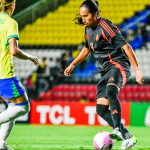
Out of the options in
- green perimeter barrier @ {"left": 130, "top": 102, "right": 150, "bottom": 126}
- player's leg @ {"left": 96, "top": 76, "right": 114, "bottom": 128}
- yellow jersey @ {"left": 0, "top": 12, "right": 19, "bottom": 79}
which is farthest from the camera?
green perimeter barrier @ {"left": 130, "top": 102, "right": 150, "bottom": 126}

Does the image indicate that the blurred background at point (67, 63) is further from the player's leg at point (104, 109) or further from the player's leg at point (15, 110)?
the player's leg at point (15, 110)

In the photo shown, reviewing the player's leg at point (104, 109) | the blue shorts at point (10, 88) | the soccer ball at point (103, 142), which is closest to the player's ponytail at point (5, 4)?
the blue shorts at point (10, 88)

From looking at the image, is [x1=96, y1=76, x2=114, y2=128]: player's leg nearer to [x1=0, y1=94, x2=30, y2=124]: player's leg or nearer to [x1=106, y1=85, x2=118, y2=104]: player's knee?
[x1=106, y1=85, x2=118, y2=104]: player's knee

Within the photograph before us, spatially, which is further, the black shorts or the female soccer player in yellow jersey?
the black shorts

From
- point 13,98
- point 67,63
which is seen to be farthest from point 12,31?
point 67,63

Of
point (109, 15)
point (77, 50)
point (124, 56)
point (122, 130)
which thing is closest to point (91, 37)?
point (124, 56)

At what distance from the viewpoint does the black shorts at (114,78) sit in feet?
25.0

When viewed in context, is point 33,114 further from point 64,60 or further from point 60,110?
point 64,60

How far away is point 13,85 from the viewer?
707cm

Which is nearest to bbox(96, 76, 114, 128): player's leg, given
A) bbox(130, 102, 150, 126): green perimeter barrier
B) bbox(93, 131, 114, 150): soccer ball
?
bbox(93, 131, 114, 150): soccer ball

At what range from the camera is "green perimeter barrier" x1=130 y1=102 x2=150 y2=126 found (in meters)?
15.5

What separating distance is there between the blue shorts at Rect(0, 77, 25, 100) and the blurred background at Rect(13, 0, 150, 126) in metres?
8.69

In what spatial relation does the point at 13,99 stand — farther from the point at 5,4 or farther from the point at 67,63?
the point at 67,63

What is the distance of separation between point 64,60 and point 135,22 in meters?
3.63
